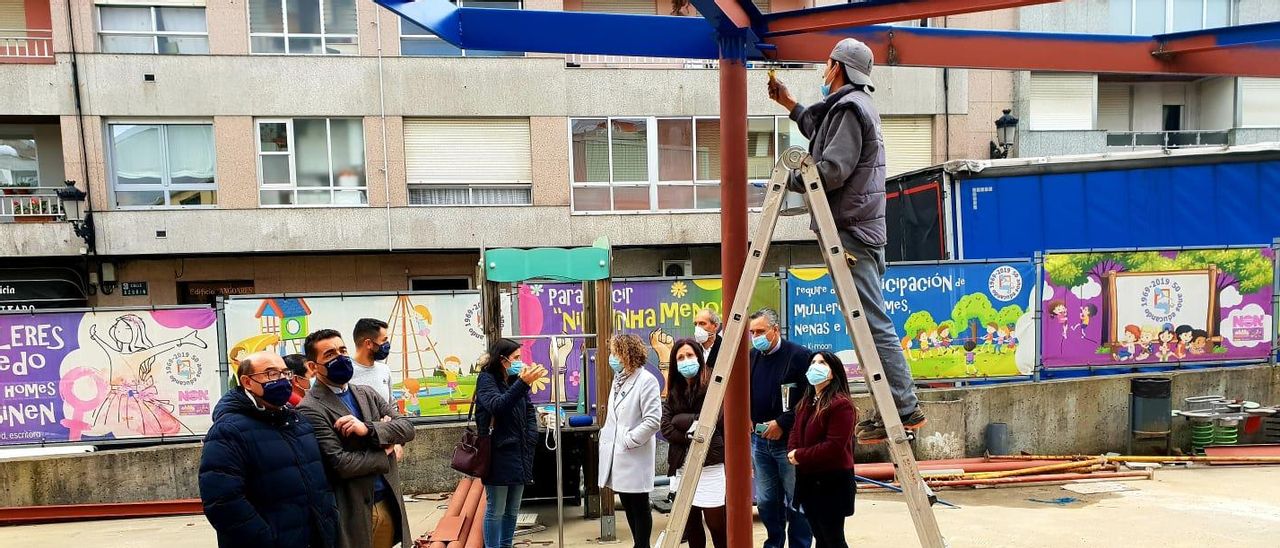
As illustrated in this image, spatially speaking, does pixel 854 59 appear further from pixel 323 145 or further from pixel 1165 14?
pixel 1165 14

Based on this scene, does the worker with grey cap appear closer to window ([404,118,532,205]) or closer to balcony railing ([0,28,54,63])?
window ([404,118,532,205])

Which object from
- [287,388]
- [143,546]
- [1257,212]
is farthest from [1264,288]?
[143,546]

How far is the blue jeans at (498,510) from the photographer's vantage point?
5250 mm

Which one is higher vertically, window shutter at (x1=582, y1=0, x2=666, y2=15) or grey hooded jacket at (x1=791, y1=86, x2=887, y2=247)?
window shutter at (x1=582, y1=0, x2=666, y2=15)

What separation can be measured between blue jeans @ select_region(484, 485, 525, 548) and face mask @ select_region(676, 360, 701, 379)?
4.87 ft

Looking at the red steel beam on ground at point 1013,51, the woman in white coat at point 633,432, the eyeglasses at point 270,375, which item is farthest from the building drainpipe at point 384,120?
the red steel beam on ground at point 1013,51

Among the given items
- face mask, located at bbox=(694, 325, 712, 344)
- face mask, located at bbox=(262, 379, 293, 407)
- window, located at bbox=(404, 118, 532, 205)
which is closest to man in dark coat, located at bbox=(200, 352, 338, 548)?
face mask, located at bbox=(262, 379, 293, 407)

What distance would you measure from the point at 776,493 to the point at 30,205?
1681 cm

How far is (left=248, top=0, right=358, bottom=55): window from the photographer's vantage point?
15000 millimetres

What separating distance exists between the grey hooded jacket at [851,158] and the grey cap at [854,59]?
53mm

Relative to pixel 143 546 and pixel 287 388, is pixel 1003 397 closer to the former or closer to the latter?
pixel 287 388

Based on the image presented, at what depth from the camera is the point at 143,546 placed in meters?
6.48

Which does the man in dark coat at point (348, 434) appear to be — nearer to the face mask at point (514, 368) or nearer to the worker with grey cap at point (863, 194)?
the face mask at point (514, 368)

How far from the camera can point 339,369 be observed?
3.97m
